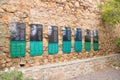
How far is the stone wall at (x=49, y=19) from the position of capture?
675cm

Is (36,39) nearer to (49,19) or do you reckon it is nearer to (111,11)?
(49,19)

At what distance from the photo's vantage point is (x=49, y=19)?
8391mm

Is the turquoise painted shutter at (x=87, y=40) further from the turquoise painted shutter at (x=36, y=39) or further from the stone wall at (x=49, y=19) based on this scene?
the turquoise painted shutter at (x=36, y=39)

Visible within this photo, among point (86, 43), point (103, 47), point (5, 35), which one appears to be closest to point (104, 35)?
point (103, 47)

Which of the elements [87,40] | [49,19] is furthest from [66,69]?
[87,40]

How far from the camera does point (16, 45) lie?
694 centimetres

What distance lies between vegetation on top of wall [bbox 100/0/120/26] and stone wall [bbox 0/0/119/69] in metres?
0.35

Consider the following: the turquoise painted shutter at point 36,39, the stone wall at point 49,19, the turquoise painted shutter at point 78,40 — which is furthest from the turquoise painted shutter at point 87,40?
the turquoise painted shutter at point 36,39

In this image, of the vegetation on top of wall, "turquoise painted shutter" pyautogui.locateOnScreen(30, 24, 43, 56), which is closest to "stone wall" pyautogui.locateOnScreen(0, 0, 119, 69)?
"turquoise painted shutter" pyautogui.locateOnScreen(30, 24, 43, 56)

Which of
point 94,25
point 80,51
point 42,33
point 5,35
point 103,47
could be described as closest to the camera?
point 5,35

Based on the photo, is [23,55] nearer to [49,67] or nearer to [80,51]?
[49,67]

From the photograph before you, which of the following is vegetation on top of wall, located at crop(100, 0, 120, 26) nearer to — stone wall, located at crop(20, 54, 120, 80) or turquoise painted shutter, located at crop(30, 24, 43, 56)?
stone wall, located at crop(20, 54, 120, 80)

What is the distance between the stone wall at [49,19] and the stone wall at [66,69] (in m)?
0.39

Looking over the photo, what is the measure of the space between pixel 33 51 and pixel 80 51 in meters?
3.21
